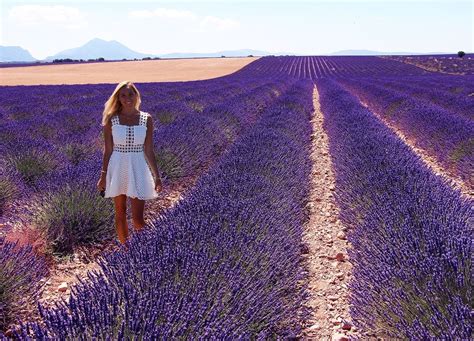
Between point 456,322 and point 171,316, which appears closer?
point 171,316

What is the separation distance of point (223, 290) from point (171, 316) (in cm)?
35

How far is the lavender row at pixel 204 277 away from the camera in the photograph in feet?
4.94

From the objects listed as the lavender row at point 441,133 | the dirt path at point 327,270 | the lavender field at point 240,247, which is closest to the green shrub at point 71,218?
the lavender field at point 240,247

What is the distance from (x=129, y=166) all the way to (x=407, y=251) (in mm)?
1809

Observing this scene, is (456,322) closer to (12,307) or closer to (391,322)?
(391,322)

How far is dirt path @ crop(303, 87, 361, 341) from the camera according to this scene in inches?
92.5

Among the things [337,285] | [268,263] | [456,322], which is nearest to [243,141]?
[337,285]

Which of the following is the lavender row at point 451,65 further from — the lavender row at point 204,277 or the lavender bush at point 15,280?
the lavender bush at point 15,280

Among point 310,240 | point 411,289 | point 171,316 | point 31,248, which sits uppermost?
point 171,316

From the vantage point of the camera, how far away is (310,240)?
3562 millimetres

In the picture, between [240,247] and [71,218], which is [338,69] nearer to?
[71,218]

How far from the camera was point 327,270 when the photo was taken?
3041 millimetres

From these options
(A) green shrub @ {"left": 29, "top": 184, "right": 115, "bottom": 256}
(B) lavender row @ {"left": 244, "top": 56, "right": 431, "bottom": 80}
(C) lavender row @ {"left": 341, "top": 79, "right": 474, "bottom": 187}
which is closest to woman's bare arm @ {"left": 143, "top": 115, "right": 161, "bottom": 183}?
(A) green shrub @ {"left": 29, "top": 184, "right": 115, "bottom": 256}

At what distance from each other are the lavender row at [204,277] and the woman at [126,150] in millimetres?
303
